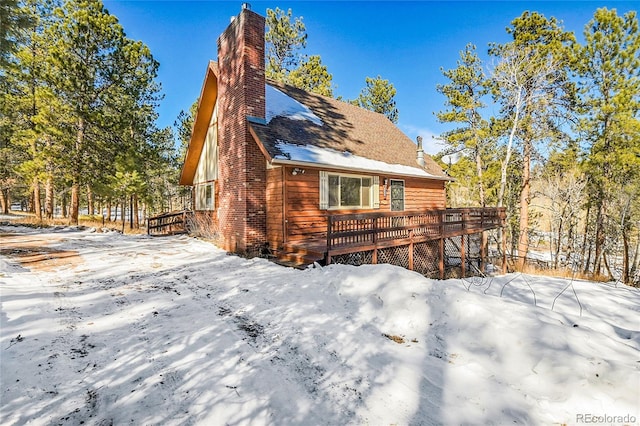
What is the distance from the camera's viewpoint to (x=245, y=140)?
29.5ft

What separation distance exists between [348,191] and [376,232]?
262 cm

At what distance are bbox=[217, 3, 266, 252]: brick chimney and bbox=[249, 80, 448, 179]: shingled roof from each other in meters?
0.67

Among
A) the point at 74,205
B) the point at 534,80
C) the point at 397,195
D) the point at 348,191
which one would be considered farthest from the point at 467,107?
the point at 74,205

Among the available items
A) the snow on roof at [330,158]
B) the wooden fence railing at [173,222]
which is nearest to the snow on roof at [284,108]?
the snow on roof at [330,158]

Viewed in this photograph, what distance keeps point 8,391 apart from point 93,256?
6656mm

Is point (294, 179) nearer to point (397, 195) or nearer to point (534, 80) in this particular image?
point (397, 195)

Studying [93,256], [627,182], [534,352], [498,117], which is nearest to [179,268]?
[93,256]

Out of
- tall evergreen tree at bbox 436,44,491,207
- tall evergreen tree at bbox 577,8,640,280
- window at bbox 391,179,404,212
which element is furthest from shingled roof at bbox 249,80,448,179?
tall evergreen tree at bbox 577,8,640,280

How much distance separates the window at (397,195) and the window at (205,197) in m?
7.70

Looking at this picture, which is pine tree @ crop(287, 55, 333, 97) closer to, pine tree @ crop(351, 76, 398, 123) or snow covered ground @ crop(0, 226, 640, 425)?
pine tree @ crop(351, 76, 398, 123)

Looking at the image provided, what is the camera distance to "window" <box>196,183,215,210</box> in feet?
41.3

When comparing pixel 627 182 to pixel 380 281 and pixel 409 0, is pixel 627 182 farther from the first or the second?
pixel 380 281

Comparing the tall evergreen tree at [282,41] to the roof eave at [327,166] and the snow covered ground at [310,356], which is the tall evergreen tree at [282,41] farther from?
the snow covered ground at [310,356]

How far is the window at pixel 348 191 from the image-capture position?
31.7ft
